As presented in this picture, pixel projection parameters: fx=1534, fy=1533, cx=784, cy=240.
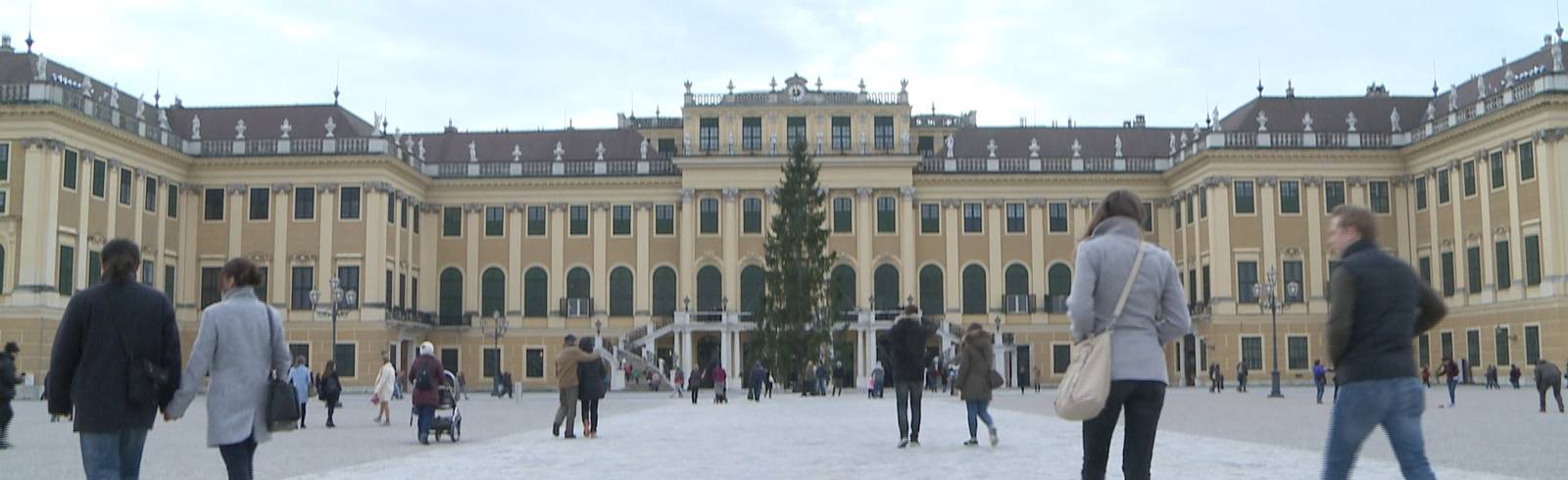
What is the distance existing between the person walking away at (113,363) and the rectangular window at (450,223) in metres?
57.9

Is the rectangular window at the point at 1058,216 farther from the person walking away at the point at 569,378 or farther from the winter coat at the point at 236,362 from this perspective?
the winter coat at the point at 236,362

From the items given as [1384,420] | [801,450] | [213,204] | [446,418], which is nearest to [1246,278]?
[213,204]

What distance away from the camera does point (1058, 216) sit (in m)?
64.2

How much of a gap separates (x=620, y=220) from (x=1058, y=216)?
18.4 meters

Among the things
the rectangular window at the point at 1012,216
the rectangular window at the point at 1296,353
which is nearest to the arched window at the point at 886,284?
the rectangular window at the point at 1012,216

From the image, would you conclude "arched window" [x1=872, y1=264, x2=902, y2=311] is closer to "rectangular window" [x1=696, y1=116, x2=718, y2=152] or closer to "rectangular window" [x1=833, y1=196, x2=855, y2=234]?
"rectangular window" [x1=833, y1=196, x2=855, y2=234]

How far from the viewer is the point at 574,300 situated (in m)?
64.1

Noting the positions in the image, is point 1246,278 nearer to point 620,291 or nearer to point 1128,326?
point 620,291

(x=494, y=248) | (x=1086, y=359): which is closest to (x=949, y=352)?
(x=494, y=248)

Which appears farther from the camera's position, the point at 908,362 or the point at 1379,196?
the point at 1379,196

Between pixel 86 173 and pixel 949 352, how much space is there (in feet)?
104

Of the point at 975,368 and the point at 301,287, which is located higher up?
the point at 301,287

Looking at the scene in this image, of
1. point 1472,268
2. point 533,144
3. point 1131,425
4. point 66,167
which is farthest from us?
point 533,144

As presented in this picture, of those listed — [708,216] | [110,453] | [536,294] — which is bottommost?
[110,453]
